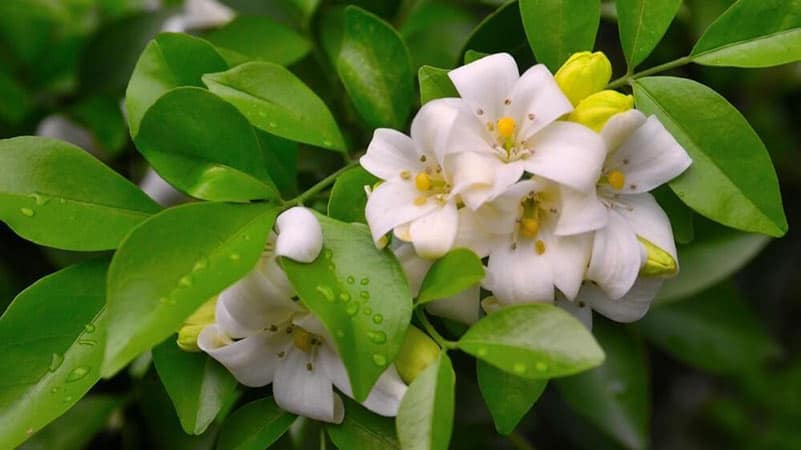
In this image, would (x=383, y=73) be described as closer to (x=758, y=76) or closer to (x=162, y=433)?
(x=162, y=433)

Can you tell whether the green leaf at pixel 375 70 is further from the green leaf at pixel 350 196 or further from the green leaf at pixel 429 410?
the green leaf at pixel 429 410

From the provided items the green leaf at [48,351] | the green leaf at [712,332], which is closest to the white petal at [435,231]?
the green leaf at [48,351]

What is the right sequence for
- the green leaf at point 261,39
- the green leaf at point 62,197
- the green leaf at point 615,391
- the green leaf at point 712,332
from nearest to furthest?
the green leaf at point 62,197, the green leaf at point 261,39, the green leaf at point 615,391, the green leaf at point 712,332

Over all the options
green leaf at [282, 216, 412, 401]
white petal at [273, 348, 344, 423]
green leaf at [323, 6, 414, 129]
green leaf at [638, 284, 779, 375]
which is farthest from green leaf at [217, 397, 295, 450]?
green leaf at [638, 284, 779, 375]

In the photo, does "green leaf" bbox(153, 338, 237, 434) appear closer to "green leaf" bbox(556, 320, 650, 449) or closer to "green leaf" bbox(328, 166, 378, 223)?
"green leaf" bbox(328, 166, 378, 223)

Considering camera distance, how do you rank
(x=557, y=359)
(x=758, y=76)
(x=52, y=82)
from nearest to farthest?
1. (x=557, y=359)
2. (x=52, y=82)
3. (x=758, y=76)

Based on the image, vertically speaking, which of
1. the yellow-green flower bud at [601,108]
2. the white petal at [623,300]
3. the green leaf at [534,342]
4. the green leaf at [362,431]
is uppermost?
the yellow-green flower bud at [601,108]

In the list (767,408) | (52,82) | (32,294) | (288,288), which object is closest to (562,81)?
(288,288)
